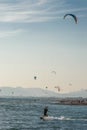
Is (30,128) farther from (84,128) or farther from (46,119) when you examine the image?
(46,119)

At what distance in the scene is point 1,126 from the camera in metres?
67.5

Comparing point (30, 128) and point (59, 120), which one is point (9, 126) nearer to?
point (30, 128)

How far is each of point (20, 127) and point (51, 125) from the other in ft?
19.1

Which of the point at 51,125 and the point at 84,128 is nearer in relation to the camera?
the point at 84,128

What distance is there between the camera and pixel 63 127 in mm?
66500

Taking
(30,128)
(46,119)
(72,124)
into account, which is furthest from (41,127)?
(46,119)

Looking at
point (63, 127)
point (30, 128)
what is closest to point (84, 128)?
point (63, 127)

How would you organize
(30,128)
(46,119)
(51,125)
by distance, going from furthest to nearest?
(46,119)
(51,125)
(30,128)

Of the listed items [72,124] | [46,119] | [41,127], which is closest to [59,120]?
[46,119]

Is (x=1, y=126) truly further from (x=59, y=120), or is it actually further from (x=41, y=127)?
(x=59, y=120)

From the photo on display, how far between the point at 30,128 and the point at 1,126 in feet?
16.5

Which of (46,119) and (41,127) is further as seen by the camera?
(46,119)

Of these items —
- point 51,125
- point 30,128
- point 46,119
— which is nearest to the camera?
point 30,128

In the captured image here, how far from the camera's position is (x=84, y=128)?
214ft
